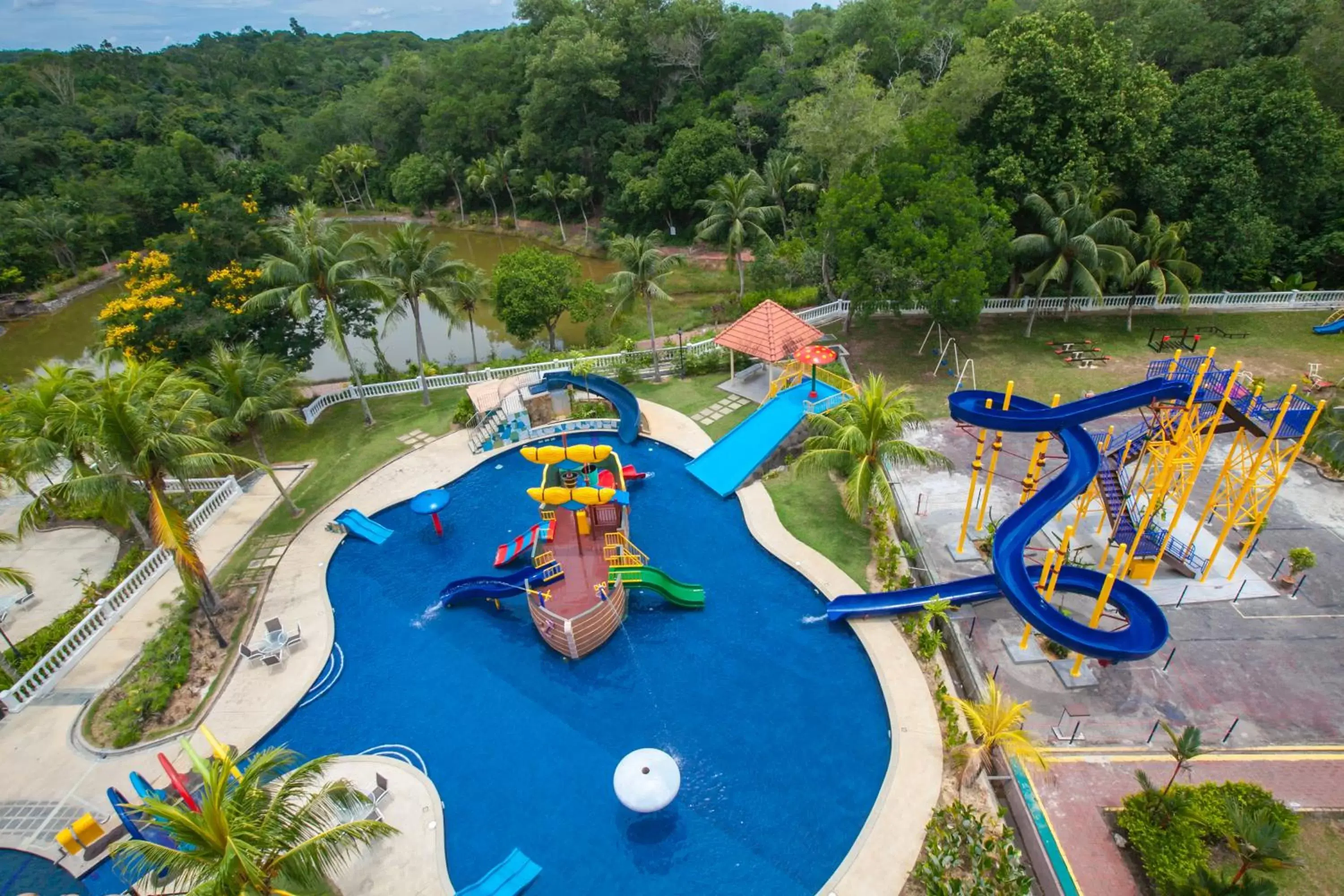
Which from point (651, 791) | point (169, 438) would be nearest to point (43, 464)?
point (169, 438)

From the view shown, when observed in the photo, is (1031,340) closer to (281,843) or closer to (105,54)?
(281,843)

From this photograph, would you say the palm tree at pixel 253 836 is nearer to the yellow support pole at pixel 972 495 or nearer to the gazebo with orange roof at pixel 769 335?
the yellow support pole at pixel 972 495

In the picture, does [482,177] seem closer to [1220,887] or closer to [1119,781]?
[1119,781]

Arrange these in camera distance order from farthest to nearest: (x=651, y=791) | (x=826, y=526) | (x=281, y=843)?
(x=826, y=526), (x=651, y=791), (x=281, y=843)

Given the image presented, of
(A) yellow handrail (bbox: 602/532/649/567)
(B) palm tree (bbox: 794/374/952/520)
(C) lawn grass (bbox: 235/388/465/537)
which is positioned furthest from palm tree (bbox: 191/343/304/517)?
(B) palm tree (bbox: 794/374/952/520)

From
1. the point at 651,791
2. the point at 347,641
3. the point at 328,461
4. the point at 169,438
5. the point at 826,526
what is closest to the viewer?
the point at 651,791

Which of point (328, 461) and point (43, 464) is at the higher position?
point (43, 464)

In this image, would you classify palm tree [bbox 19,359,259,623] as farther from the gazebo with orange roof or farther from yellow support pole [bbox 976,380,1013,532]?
yellow support pole [bbox 976,380,1013,532]
